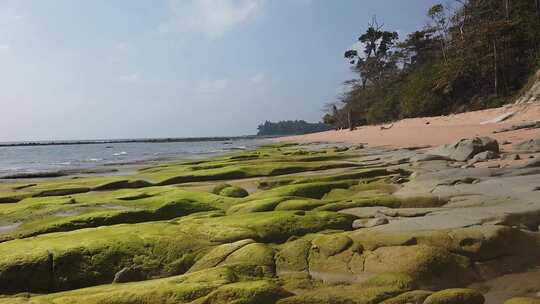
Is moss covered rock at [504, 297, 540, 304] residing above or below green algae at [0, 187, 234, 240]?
below

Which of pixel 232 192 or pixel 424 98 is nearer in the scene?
pixel 232 192

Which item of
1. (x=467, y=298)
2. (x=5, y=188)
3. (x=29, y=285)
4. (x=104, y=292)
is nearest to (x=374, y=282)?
(x=467, y=298)

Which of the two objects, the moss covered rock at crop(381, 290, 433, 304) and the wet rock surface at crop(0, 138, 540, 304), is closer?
the moss covered rock at crop(381, 290, 433, 304)

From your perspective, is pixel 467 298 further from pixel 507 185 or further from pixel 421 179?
pixel 421 179

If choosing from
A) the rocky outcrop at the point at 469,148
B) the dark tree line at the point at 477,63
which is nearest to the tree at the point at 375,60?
the dark tree line at the point at 477,63

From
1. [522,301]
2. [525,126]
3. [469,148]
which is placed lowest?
[522,301]

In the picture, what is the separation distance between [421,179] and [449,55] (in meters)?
42.4

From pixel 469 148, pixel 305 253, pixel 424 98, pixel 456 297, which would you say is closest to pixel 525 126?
pixel 469 148

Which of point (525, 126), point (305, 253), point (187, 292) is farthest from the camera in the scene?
point (525, 126)

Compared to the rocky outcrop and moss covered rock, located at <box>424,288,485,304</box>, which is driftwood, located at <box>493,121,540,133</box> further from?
moss covered rock, located at <box>424,288,485,304</box>

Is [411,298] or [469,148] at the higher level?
[469,148]

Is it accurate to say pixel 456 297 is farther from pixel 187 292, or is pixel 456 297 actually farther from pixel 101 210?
pixel 101 210

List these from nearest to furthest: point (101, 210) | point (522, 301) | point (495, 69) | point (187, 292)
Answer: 1. point (522, 301)
2. point (187, 292)
3. point (101, 210)
4. point (495, 69)

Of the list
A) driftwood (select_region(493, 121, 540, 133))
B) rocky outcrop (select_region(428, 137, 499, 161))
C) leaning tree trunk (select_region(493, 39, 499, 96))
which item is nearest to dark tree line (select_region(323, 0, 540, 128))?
leaning tree trunk (select_region(493, 39, 499, 96))
